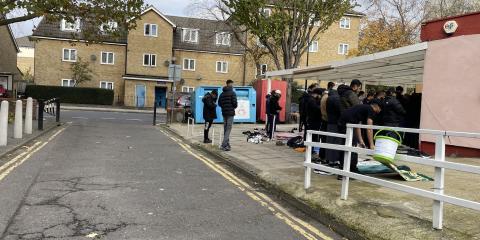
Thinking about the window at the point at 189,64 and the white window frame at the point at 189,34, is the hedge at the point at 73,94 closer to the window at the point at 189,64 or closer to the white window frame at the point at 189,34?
the window at the point at 189,64

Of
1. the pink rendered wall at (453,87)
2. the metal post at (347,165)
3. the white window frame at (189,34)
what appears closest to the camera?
the metal post at (347,165)

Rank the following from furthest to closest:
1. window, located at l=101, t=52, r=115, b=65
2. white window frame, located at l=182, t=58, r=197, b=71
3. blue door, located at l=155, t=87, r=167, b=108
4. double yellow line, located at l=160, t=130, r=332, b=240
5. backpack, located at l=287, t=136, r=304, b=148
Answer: white window frame, located at l=182, t=58, r=197, b=71, blue door, located at l=155, t=87, r=167, b=108, window, located at l=101, t=52, r=115, b=65, backpack, located at l=287, t=136, r=304, b=148, double yellow line, located at l=160, t=130, r=332, b=240

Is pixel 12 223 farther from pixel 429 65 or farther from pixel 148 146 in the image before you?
pixel 429 65

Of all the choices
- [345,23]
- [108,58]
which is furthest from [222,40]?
[345,23]

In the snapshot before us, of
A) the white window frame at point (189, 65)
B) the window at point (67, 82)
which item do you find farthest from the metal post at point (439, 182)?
the window at point (67, 82)

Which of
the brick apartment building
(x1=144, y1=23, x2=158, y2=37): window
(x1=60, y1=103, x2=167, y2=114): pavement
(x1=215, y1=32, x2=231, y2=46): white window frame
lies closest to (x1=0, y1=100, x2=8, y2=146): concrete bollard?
(x1=60, y1=103, x2=167, y2=114): pavement

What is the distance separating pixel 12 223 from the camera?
19.3 feet

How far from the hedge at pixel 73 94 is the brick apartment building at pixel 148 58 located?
7.47 feet

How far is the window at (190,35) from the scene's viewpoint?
2044 inches

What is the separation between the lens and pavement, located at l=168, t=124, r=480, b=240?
5.67 meters

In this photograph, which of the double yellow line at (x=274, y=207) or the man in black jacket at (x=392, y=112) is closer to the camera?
the double yellow line at (x=274, y=207)

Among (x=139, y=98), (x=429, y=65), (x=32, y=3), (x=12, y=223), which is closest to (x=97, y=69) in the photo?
(x=139, y=98)

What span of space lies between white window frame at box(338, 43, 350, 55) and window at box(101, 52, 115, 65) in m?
24.4

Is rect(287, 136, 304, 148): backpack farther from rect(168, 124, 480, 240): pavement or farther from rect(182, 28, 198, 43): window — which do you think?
rect(182, 28, 198, 43): window
